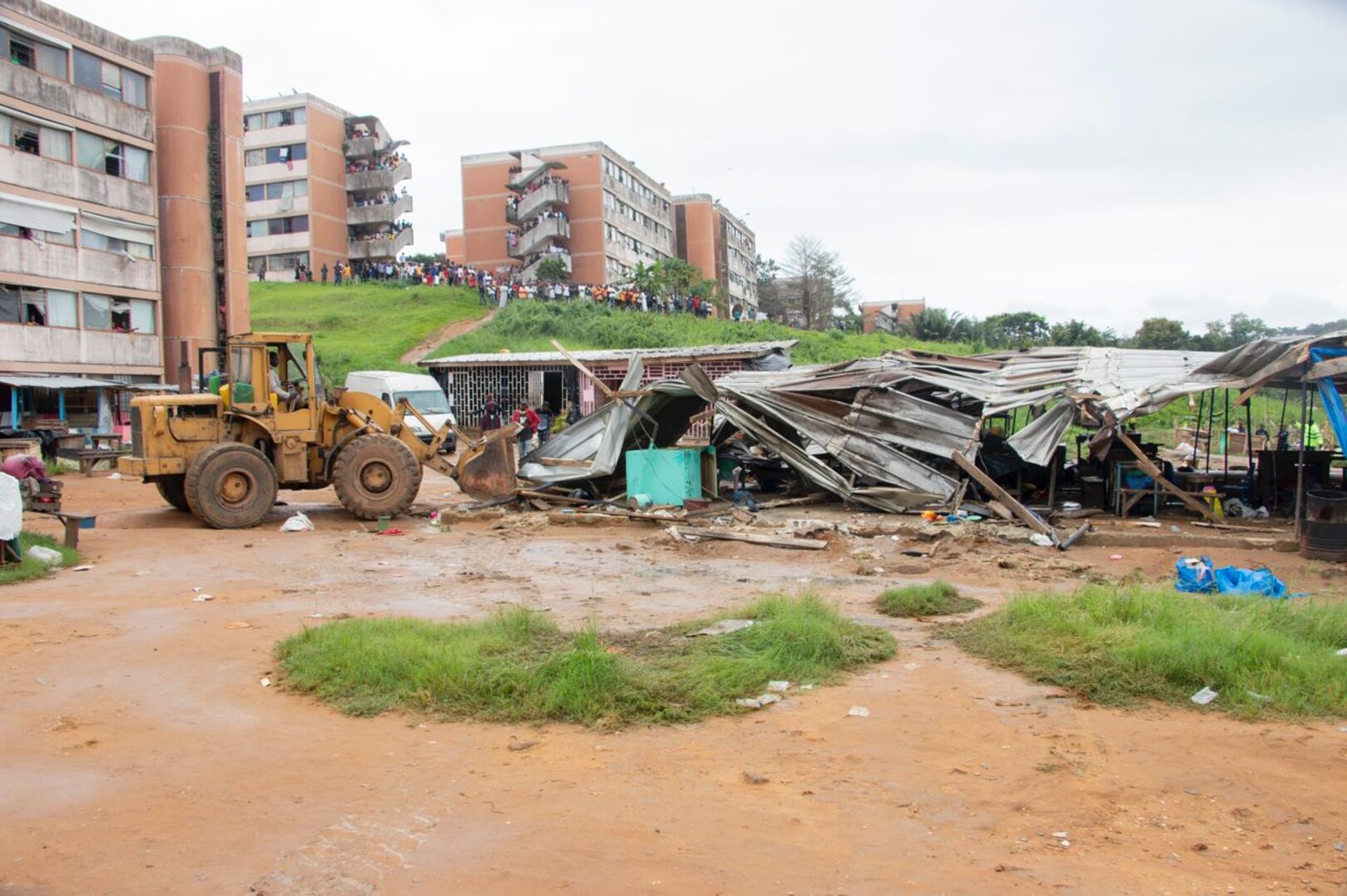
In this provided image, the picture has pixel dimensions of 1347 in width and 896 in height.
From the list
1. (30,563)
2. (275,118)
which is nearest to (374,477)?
(30,563)

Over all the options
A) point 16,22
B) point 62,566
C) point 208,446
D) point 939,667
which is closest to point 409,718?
point 939,667

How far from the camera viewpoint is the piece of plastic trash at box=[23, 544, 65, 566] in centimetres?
1046

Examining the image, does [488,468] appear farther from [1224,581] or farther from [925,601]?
[1224,581]

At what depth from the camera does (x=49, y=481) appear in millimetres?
12375

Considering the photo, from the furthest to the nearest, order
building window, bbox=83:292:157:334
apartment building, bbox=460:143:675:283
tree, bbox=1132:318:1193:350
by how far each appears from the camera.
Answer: apartment building, bbox=460:143:675:283 → tree, bbox=1132:318:1193:350 → building window, bbox=83:292:157:334

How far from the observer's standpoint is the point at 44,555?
10.6 m

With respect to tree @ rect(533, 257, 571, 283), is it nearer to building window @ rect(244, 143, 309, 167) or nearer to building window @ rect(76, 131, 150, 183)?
building window @ rect(244, 143, 309, 167)

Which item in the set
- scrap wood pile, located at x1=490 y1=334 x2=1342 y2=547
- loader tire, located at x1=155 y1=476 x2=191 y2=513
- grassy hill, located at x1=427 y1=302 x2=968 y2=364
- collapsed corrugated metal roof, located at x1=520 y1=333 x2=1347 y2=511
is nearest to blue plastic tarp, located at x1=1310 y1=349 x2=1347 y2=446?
scrap wood pile, located at x1=490 y1=334 x2=1342 y2=547

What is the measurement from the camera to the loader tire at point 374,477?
46.9 feet

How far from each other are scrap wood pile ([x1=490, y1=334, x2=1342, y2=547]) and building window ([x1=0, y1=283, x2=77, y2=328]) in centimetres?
1643

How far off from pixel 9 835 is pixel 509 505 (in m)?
11.5

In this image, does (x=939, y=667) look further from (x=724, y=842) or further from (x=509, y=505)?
(x=509, y=505)

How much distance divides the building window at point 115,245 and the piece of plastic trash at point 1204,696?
94.8ft

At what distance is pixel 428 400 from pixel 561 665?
20654 mm
